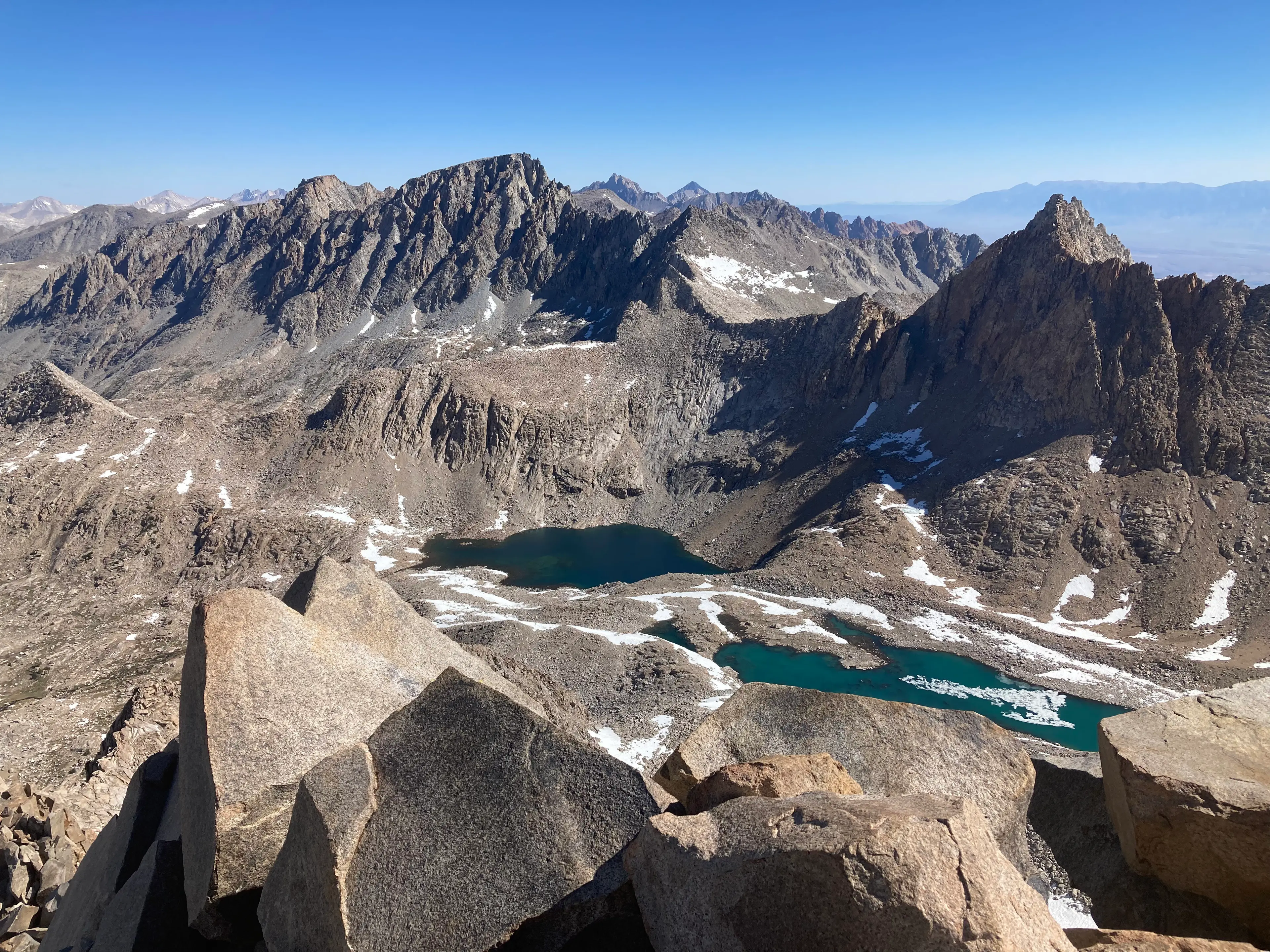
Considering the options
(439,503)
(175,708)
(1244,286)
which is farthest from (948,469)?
(175,708)

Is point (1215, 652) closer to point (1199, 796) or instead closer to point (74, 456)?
point (1199, 796)

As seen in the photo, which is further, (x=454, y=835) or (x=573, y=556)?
(x=573, y=556)

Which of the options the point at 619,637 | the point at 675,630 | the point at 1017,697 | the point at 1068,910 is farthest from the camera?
the point at 675,630

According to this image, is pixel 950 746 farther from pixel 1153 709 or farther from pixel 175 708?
pixel 175 708

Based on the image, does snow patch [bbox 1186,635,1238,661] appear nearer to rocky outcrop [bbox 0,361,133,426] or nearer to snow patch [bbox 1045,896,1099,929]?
snow patch [bbox 1045,896,1099,929]

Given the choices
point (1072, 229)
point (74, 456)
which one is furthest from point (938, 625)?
point (74, 456)

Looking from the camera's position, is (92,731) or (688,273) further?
(688,273)
